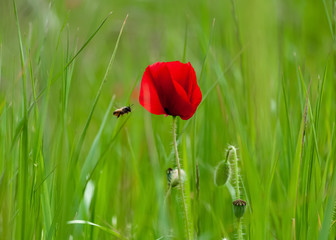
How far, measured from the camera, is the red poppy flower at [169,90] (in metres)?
1.13

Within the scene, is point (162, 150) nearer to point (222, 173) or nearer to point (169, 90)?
point (222, 173)

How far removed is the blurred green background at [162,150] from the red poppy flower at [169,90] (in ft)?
0.30

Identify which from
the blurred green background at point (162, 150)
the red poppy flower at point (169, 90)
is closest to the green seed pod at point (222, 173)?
the blurred green background at point (162, 150)

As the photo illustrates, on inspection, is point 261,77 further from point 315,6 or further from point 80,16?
point 80,16

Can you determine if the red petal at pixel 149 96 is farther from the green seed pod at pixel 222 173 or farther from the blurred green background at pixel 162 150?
the green seed pod at pixel 222 173

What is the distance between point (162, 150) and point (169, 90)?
359mm

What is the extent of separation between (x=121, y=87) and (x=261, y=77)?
110cm

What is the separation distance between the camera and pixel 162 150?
4.87 feet

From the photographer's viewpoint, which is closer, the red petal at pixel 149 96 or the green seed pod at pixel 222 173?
the red petal at pixel 149 96

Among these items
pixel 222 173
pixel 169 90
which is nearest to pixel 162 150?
pixel 222 173

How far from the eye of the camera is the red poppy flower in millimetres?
1132

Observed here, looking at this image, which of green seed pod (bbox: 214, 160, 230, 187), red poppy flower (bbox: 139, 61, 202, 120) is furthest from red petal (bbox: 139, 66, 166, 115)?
green seed pod (bbox: 214, 160, 230, 187)

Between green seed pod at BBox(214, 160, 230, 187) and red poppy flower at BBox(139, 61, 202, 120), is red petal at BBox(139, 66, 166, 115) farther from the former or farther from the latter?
green seed pod at BBox(214, 160, 230, 187)

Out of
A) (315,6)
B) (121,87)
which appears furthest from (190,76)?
(315,6)
